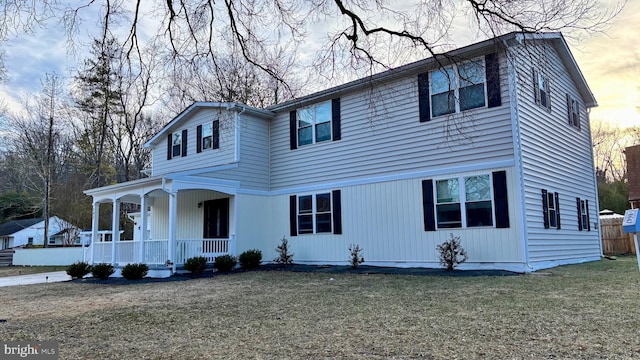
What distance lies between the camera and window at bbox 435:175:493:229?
34.1 ft

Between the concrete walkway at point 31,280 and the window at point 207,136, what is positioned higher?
the window at point 207,136

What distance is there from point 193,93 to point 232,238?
20.5 feet

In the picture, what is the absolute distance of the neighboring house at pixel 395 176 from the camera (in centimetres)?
1024

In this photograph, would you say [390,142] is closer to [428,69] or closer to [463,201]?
[428,69]

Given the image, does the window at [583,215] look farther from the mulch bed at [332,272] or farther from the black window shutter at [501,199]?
the mulch bed at [332,272]

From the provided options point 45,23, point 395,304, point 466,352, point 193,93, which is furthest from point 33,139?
point 466,352

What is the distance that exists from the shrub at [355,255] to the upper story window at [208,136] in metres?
5.83

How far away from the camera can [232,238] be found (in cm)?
1383

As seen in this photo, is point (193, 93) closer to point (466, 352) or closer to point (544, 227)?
point (466, 352)

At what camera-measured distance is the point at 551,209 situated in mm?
11391

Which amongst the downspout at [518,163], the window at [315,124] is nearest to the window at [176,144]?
the window at [315,124]

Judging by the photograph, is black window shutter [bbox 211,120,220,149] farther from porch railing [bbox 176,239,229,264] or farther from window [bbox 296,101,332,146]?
porch railing [bbox 176,239,229,264]

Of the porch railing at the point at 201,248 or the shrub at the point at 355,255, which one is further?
the porch railing at the point at 201,248

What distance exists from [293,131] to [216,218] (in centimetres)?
397
